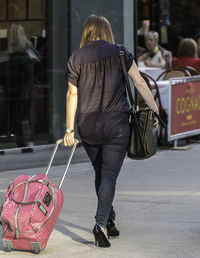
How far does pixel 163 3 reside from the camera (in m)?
19.0

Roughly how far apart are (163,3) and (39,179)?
14.2 metres

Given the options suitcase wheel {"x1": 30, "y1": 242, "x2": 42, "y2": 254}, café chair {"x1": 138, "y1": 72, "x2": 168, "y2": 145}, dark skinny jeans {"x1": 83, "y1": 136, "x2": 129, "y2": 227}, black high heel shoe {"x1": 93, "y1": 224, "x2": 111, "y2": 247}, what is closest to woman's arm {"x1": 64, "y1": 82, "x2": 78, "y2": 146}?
dark skinny jeans {"x1": 83, "y1": 136, "x2": 129, "y2": 227}

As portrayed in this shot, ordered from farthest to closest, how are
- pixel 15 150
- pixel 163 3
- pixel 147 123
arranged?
pixel 163 3
pixel 15 150
pixel 147 123

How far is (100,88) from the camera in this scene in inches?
222

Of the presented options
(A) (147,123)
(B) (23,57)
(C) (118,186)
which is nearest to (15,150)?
(B) (23,57)

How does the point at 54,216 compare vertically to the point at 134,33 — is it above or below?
below

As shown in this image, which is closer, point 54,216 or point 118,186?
point 54,216

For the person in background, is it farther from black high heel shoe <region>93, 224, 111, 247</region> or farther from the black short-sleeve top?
black high heel shoe <region>93, 224, 111, 247</region>

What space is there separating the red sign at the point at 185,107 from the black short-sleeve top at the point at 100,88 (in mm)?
5591

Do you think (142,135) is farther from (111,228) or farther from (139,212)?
(139,212)

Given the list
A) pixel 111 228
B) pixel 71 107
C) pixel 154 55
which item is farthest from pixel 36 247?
pixel 154 55

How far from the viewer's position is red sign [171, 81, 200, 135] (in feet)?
37.2

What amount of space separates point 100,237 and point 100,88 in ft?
3.54

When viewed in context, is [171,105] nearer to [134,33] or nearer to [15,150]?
[134,33]
